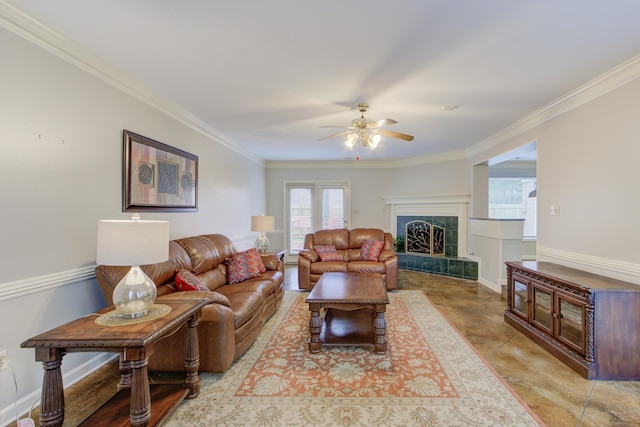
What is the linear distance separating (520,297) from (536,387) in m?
1.32

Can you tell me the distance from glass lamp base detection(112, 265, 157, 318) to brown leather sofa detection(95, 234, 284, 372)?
370 millimetres

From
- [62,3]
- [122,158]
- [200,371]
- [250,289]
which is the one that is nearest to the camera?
[62,3]

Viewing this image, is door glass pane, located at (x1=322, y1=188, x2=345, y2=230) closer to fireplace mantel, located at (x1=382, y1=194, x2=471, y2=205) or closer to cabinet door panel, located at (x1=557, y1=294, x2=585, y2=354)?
fireplace mantel, located at (x1=382, y1=194, x2=471, y2=205)

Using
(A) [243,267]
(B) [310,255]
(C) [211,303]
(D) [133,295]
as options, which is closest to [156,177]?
(A) [243,267]

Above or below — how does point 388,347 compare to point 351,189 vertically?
below

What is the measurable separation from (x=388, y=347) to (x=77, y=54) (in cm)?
362

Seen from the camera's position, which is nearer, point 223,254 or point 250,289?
point 250,289

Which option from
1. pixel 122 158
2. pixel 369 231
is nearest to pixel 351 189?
pixel 369 231

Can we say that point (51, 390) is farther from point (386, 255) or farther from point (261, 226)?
point (386, 255)

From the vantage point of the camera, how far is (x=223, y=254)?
3775mm

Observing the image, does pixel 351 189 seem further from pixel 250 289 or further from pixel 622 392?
pixel 622 392

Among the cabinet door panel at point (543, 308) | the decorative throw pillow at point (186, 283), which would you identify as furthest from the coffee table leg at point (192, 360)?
the cabinet door panel at point (543, 308)

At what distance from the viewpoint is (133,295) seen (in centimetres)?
175

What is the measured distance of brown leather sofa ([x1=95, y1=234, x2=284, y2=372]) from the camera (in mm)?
2270
